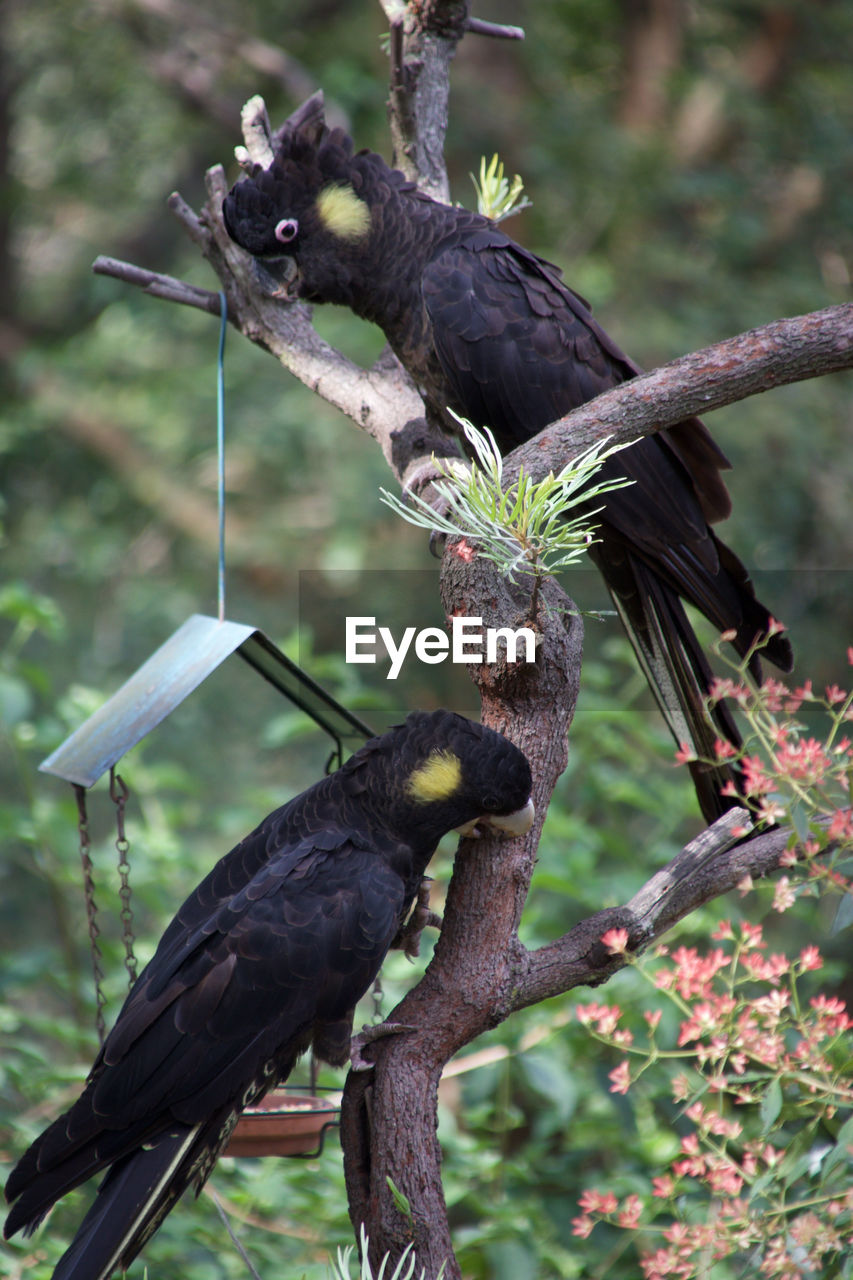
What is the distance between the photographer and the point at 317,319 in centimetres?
432

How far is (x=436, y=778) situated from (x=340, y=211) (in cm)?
108

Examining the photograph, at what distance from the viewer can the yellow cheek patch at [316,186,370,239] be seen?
1.92 m

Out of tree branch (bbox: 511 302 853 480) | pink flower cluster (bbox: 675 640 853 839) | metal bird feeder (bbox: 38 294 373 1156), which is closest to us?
pink flower cluster (bbox: 675 640 853 839)

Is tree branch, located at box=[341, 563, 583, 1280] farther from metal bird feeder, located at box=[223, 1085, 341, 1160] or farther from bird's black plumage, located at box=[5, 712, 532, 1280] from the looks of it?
metal bird feeder, located at box=[223, 1085, 341, 1160]

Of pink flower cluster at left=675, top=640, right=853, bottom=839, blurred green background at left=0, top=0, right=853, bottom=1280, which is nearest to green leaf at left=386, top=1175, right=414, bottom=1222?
pink flower cluster at left=675, top=640, right=853, bottom=839

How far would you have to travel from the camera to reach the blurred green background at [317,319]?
157 inches

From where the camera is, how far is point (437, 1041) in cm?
132

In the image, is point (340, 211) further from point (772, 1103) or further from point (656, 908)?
point (772, 1103)

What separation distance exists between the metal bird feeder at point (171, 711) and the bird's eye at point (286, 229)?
37 centimetres

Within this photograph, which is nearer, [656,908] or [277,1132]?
[656,908]

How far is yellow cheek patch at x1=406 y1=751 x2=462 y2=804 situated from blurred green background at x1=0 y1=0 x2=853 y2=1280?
5.92 ft

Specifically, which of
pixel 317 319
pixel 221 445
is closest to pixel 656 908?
pixel 221 445

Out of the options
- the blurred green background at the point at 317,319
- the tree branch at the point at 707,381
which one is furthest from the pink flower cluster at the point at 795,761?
the blurred green background at the point at 317,319

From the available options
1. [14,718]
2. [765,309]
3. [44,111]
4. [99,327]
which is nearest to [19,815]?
[14,718]
